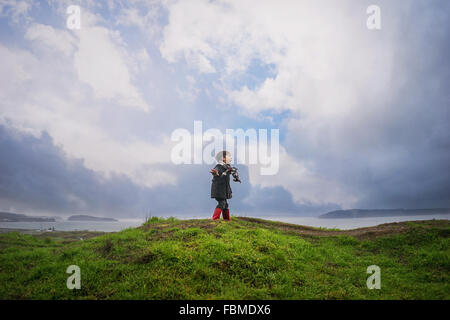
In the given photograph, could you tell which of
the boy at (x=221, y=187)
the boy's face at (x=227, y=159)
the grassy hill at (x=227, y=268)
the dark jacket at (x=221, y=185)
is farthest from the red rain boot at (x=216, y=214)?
the boy's face at (x=227, y=159)

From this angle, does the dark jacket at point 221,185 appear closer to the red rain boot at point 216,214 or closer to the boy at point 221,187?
the boy at point 221,187

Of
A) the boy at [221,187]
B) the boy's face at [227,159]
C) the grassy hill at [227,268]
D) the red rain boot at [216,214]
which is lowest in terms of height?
the grassy hill at [227,268]

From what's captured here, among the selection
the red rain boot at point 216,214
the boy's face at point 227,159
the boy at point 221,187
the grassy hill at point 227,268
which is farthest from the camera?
the boy's face at point 227,159

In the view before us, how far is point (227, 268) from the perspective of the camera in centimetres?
694

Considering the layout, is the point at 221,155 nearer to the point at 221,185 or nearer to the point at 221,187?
the point at 221,185

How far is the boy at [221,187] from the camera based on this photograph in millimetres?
12648

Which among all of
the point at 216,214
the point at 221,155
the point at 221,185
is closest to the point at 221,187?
the point at 221,185

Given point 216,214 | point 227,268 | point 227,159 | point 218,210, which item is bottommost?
point 227,268

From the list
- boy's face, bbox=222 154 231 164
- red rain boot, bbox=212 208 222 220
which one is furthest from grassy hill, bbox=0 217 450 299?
boy's face, bbox=222 154 231 164

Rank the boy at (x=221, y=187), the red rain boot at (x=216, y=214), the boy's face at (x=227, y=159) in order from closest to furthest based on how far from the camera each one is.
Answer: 1. the boy at (x=221, y=187)
2. the red rain boot at (x=216, y=214)
3. the boy's face at (x=227, y=159)

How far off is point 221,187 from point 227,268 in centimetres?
601
